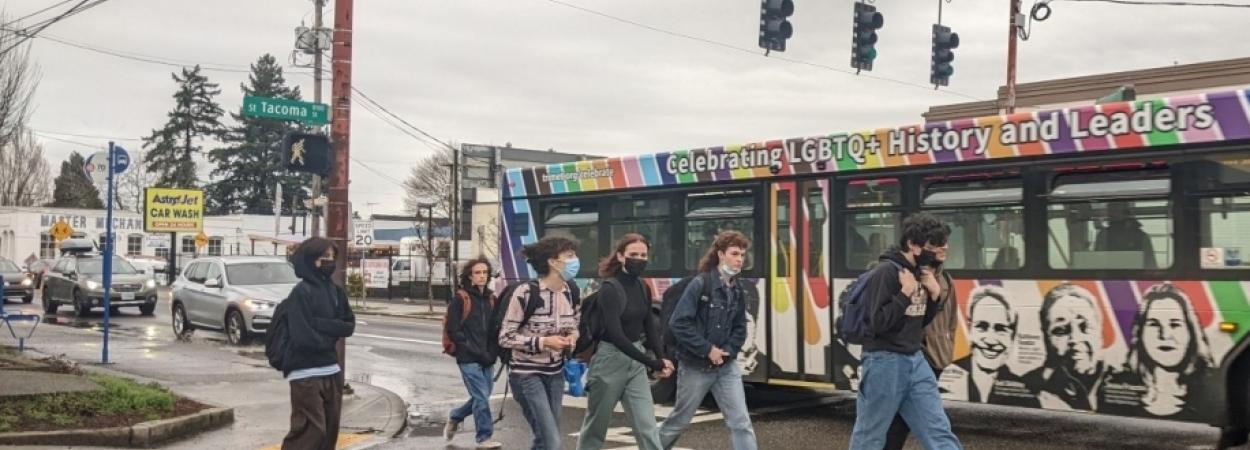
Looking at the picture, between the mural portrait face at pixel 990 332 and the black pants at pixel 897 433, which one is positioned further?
the mural portrait face at pixel 990 332

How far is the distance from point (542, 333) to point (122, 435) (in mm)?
4451

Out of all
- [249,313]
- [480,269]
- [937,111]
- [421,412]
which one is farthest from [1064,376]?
[937,111]

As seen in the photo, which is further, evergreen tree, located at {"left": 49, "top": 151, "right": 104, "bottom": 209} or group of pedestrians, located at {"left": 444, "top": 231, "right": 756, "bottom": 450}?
evergreen tree, located at {"left": 49, "top": 151, "right": 104, "bottom": 209}

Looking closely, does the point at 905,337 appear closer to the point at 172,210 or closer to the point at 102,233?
the point at 172,210

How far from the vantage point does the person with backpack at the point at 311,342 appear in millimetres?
6941

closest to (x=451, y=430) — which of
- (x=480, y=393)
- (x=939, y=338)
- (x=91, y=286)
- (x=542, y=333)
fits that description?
(x=480, y=393)

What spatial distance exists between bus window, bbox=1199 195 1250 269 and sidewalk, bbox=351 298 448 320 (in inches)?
905

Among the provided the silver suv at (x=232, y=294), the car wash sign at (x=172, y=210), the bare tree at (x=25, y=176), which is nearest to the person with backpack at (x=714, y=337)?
the silver suv at (x=232, y=294)

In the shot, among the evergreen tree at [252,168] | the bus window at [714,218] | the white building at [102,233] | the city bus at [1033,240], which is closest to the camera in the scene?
the city bus at [1033,240]

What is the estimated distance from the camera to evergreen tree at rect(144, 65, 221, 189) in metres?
89.0

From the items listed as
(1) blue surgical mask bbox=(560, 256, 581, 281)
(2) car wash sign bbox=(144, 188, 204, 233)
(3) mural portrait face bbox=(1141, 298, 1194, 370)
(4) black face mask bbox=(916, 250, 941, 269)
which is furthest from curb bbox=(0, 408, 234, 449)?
(2) car wash sign bbox=(144, 188, 204, 233)

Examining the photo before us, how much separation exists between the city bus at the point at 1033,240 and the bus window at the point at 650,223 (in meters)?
0.07

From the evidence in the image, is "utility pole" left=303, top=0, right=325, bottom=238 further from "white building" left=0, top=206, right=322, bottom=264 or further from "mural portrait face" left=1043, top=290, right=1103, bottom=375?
"white building" left=0, top=206, right=322, bottom=264

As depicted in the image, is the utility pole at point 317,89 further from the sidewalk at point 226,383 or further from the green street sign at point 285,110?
the green street sign at point 285,110
